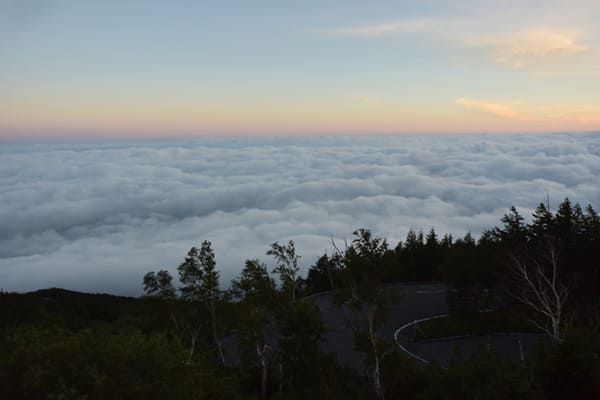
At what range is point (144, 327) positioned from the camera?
21406 mm

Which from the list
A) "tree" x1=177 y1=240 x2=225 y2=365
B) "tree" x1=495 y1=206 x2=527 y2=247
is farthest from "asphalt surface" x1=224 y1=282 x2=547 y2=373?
"tree" x1=495 y1=206 x2=527 y2=247

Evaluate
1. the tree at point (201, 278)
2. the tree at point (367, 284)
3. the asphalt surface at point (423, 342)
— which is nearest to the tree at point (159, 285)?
the tree at point (201, 278)

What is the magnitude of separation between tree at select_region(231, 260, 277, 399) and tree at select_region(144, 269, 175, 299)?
3034mm

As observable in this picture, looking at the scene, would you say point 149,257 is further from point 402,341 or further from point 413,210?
point 402,341

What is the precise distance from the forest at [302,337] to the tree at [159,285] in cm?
6

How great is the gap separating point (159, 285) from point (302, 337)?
6.59 meters

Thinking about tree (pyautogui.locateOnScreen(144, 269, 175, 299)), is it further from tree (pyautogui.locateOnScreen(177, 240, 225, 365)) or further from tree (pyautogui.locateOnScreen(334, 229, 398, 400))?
tree (pyautogui.locateOnScreen(334, 229, 398, 400))

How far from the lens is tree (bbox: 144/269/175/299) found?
20.2m

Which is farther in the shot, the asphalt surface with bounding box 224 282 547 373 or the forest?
the asphalt surface with bounding box 224 282 547 373

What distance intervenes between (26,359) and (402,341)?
2080 centimetres

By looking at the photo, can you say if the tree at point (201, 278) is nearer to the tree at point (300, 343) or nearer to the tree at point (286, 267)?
the tree at point (286, 267)

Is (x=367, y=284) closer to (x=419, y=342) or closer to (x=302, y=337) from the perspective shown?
(x=302, y=337)

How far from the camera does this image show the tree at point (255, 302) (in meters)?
18.8

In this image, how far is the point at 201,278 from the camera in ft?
66.7
